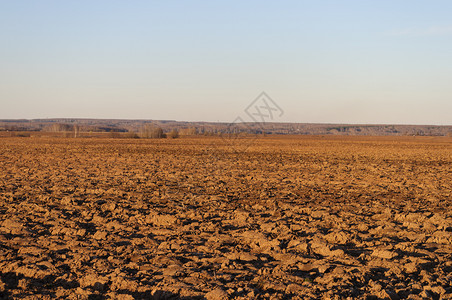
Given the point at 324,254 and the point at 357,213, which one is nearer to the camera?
the point at 324,254

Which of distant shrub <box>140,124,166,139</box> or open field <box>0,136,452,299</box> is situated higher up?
distant shrub <box>140,124,166,139</box>

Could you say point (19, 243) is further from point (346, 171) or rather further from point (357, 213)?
point (346, 171)

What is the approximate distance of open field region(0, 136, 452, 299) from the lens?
4.93 metres

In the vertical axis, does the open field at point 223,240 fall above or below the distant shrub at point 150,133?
below

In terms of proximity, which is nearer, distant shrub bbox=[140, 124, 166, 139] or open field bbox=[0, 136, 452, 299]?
open field bbox=[0, 136, 452, 299]

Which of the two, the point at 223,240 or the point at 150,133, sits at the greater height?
the point at 150,133

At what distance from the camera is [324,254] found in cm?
626

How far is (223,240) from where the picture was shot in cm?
691

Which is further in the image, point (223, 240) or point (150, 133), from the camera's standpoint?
point (150, 133)

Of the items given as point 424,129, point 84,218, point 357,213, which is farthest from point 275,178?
point 424,129

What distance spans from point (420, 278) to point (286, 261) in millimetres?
1653

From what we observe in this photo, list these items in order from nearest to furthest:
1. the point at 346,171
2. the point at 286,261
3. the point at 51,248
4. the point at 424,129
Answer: the point at 286,261, the point at 51,248, the point at 346,171, the point at 424,129

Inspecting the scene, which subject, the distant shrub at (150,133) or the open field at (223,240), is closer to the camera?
the open field at (223,240)

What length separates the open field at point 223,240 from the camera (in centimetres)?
493
